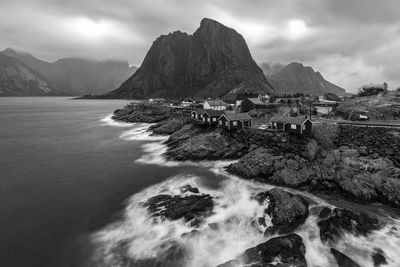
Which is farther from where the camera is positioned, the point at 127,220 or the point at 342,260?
the point at 127,220

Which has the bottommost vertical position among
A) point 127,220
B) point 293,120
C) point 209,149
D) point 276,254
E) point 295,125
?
point 127,220

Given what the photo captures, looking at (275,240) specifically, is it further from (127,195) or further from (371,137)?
(371,137)

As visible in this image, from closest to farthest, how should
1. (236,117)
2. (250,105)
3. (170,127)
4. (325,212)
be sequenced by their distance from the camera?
(325,212), (236,117), (170,127), (250,105)

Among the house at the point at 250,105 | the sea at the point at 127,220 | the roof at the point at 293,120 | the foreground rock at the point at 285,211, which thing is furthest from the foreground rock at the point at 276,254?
the house at the point at 250,105

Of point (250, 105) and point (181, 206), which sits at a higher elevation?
point (250, 105)

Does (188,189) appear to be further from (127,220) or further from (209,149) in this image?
(209,149)

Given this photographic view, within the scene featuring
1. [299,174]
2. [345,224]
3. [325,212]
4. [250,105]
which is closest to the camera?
[345,224]

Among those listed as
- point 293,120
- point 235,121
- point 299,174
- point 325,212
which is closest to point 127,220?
point 325,212
